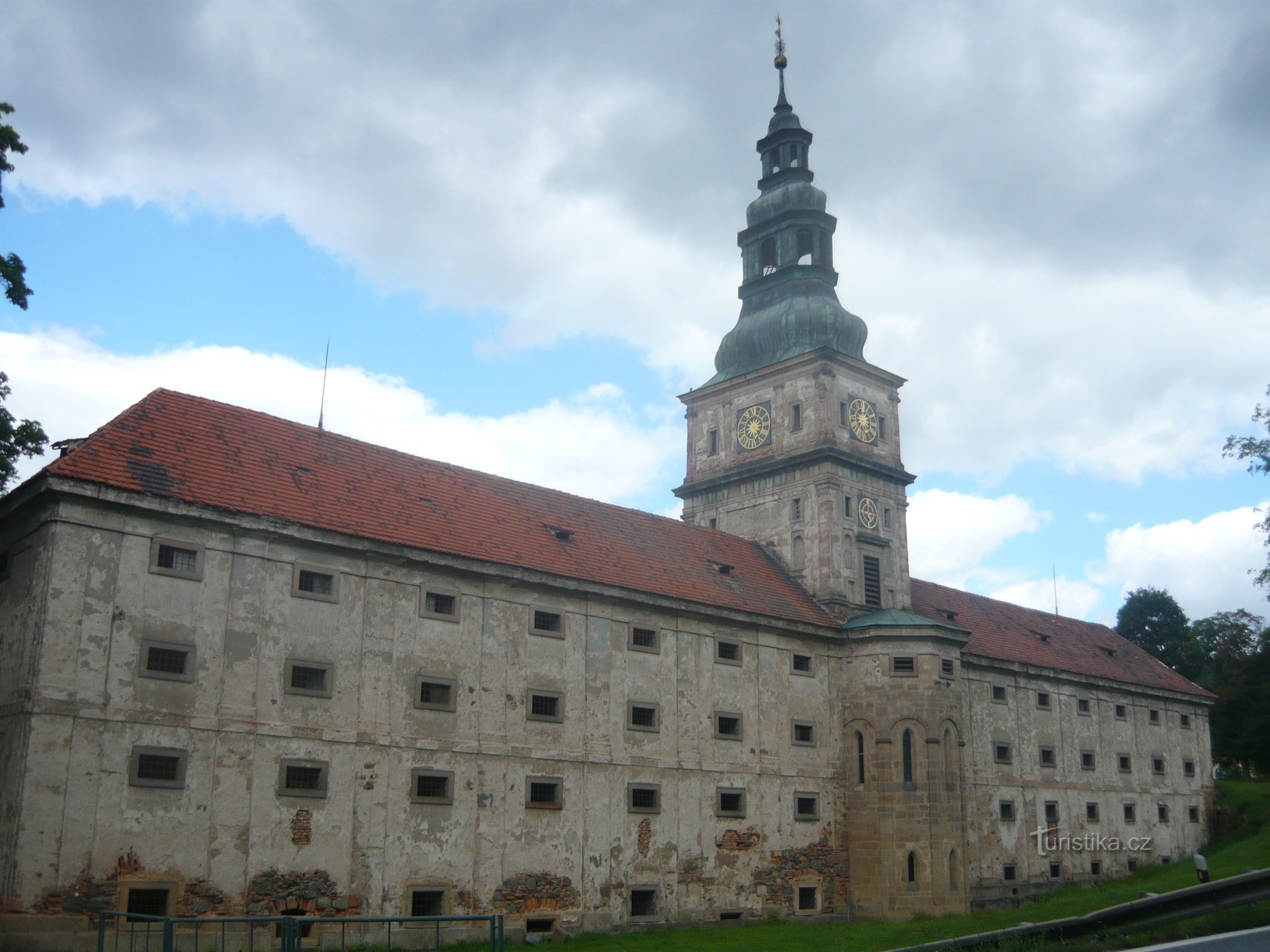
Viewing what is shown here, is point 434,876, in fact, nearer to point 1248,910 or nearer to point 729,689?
point 729,689

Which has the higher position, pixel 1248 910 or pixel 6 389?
pixel 6 389

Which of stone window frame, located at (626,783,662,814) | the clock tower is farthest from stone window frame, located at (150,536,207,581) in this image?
the clock tower

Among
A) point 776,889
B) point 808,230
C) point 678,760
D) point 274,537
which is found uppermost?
point 808,230

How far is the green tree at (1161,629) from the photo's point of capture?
7962cm

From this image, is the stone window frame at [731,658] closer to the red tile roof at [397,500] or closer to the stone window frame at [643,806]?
the red tile roof at [397,500]

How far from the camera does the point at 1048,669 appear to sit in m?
52.0

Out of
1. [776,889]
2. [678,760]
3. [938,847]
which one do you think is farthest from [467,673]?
[938,847]

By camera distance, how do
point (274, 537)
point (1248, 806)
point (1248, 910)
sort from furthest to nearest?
point (1248, 806) < point (274, 537) < point (1248, 910)

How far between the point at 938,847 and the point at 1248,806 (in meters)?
27.7

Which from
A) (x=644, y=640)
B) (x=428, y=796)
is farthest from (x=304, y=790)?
(x=644, y=640)

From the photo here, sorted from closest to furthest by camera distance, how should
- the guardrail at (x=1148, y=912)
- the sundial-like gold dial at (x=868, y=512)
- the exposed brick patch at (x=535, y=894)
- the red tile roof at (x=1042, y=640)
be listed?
the guardrail at (x=1148, y=912), the exposed brick patch at (x=535, y=894), the sundial-like gold dial at (x=868, y=512), the red tile roof at (x=1042, y=640)

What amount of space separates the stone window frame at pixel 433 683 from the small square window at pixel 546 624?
3.09m

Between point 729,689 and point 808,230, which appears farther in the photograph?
point 808,230

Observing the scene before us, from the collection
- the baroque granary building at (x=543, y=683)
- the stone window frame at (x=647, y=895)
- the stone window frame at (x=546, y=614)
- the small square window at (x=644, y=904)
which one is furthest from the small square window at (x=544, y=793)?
the stone window frame at (x=546, y=614)
